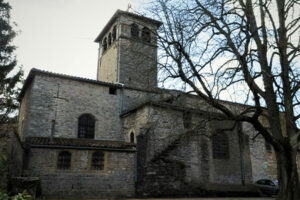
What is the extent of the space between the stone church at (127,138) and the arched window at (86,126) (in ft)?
0.23

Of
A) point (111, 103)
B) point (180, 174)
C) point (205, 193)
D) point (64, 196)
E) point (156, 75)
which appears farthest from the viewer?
point (111, 103)

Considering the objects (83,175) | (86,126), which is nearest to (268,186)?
(83,175)

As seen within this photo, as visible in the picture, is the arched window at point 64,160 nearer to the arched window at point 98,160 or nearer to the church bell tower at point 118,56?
the arched window at point 98,160

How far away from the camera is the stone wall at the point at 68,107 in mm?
16728

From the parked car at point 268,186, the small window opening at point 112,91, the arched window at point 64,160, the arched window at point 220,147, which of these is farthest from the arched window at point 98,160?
the parked car at point 268,186

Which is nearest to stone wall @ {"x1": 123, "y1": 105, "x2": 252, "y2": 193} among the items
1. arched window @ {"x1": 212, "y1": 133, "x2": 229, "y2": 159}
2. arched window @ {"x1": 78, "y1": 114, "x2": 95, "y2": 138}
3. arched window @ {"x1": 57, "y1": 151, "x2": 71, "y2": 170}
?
arched window @ {"x1": 212, "y1": 133, "x2": 229, "y2": 159}

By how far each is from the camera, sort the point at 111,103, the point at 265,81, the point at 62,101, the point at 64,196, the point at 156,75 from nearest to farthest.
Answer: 1. the point at 265,81
2. the point at 156,75
3. the point at 64,196
4. the point at 62,101
5. the point at 111,103

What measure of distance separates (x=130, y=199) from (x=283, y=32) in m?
10.2

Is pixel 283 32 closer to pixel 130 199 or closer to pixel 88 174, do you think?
pixel 130 199

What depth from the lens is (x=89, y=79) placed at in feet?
62.0

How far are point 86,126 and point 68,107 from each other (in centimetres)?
180

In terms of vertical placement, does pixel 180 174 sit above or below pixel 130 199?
above

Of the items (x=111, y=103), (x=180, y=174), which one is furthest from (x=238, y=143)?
(x=111, y=103)

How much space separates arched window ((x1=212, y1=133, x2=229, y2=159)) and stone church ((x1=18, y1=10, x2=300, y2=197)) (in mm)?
72
